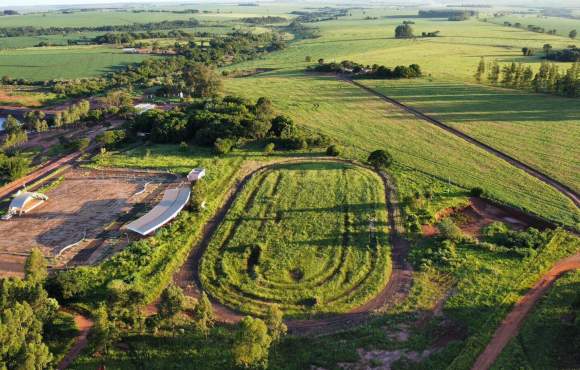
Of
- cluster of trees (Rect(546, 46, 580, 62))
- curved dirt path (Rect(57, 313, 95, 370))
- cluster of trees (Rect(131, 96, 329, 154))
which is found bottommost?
curved dirt path (Rect(57, 313, 95, 370))

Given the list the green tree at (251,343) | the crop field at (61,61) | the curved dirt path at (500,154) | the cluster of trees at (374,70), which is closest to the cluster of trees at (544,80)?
the cluster of trees at (374,70)

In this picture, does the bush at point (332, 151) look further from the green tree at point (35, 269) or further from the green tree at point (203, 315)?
the green tree at point (35, 269)

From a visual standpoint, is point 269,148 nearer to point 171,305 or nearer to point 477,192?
point 477,192

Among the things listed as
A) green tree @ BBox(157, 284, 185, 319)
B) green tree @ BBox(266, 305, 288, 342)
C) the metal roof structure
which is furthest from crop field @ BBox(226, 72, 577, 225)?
green tree @ BBox(157, 284, 185, 319)

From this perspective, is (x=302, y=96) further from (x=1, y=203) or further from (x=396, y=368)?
(x=396, y=368)

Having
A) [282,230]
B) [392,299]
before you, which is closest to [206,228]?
[282,230]

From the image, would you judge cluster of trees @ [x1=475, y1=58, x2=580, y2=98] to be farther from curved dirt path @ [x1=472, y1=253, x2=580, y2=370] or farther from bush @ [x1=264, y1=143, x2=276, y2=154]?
bush @ [x1=264, y1=143, x2=276, y2=154]
